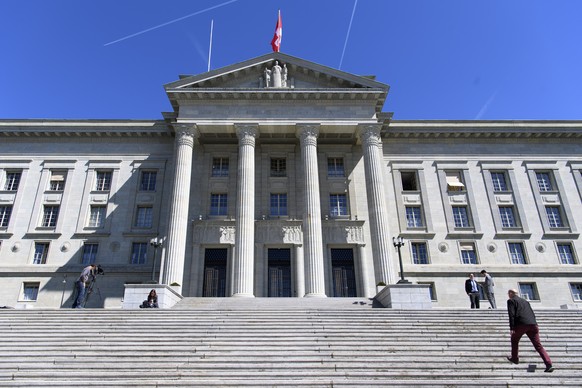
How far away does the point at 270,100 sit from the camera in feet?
104

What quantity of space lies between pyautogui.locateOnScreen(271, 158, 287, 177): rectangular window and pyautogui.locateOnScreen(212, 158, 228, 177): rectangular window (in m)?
3.97

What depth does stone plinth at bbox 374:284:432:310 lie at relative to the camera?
779 inches

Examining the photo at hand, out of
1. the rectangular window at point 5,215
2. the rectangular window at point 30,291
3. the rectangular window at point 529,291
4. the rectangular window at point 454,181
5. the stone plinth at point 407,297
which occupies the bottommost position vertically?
the stone plinth at point 407,297

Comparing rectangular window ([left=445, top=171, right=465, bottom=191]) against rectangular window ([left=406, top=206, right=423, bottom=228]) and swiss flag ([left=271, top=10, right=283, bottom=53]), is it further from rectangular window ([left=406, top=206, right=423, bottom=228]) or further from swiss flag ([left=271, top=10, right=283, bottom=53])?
swiss flag ([left=271, top=10, right=283, bottom=53])

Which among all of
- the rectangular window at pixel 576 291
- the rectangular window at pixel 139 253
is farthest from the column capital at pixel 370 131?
the rectangular window at pixel 139 253

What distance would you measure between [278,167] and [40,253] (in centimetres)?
1992

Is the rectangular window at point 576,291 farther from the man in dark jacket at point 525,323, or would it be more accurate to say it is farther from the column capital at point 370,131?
the man in dark jacket at point 525,323

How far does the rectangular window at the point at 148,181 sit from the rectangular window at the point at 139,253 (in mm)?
4886

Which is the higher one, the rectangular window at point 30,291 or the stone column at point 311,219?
the stone column at point 311,219

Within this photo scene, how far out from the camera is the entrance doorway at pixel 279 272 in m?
29.6

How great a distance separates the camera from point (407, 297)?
1994 cm

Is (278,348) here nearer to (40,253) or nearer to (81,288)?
(81,288)

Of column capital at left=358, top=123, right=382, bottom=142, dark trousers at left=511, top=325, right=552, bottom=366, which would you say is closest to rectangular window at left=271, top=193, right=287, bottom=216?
column capital at left=358, top=123, right=382, bottom=142

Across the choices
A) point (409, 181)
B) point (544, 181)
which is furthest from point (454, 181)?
point (544, 181)
